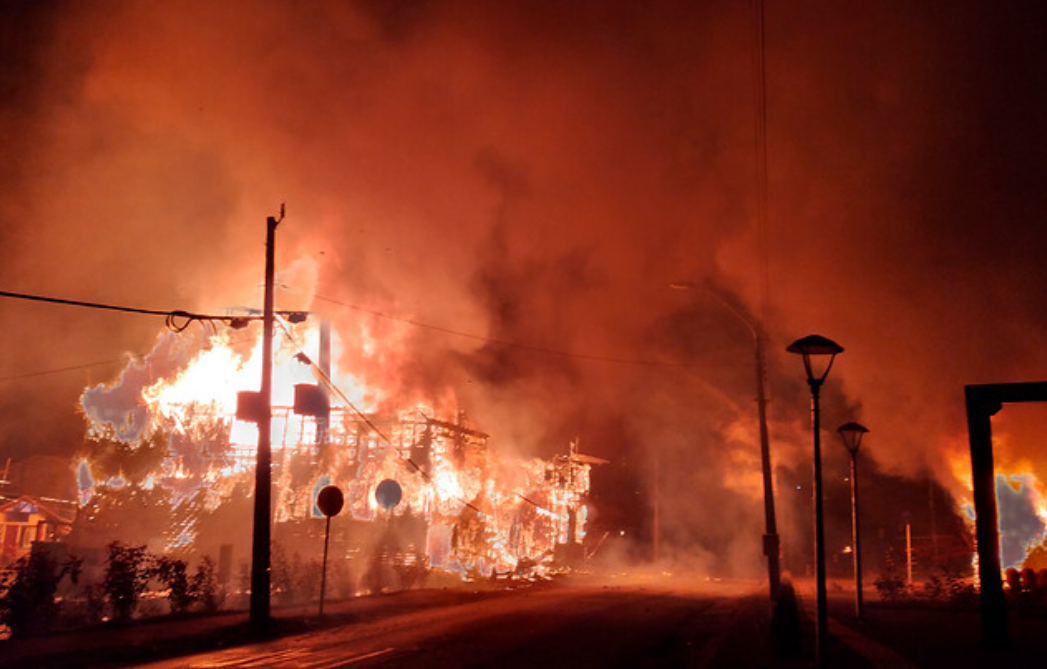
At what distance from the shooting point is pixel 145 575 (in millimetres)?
17000

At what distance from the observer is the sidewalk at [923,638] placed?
39.3 ft

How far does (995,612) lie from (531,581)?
2051cm

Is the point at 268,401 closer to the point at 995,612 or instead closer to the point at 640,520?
the point at 995,612

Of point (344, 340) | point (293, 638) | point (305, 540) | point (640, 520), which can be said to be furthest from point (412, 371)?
point (293, 638)

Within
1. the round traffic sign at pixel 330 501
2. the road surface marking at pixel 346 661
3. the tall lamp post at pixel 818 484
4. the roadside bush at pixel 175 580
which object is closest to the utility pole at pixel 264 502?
the round traffic sign at pixel 330 501

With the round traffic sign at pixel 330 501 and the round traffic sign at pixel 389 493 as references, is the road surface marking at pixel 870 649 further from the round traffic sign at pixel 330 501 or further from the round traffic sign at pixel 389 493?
the round traffic sign at pixel 389 493

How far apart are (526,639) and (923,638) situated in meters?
8.19

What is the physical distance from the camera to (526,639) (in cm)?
1356

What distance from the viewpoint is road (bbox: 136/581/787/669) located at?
11.1 meters

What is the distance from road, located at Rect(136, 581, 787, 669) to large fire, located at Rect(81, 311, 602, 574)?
40.8 feet

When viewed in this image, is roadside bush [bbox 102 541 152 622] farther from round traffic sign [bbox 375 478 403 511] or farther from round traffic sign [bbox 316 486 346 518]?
round traffic sign [bbox 375 478 403 511]

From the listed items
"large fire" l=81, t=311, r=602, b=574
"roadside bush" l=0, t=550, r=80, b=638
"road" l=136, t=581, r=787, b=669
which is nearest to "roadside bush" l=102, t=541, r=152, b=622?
"roadside bush" l=0, t=550, r=80, b=638

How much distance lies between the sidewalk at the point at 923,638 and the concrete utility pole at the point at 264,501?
10.4 meters

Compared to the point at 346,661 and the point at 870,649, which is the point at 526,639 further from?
the point at 870,649
